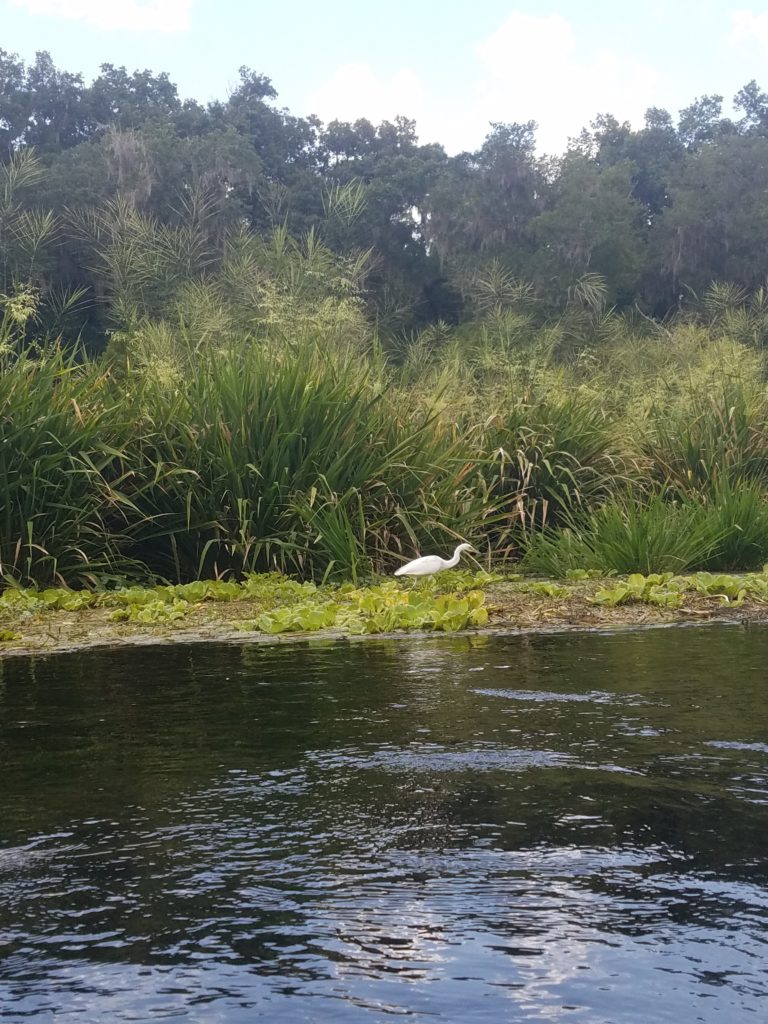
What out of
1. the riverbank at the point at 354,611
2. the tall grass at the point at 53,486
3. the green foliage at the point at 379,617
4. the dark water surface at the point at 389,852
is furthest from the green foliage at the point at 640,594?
the tall grass at the point at 53,486

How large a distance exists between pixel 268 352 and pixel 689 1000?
28.8ft

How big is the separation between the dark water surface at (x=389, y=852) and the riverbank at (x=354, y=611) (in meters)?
1.67

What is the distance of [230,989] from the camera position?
2.11 metres

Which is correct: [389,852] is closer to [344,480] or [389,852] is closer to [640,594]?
[640,594]

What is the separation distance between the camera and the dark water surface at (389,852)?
2.11 meters

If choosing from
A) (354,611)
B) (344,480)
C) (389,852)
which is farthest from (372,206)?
(389,852)

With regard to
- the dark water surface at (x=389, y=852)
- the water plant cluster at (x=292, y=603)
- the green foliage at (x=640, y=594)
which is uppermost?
the dark water surface at (x=389, y=852)

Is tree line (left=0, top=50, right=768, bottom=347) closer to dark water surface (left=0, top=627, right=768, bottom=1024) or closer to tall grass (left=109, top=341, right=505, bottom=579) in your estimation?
tall grass (left=109, top=341, right=505, bottom=579)

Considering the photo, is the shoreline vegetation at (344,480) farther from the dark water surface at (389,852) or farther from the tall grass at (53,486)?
the dark water surface at (389,852)

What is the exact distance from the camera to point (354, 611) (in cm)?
713

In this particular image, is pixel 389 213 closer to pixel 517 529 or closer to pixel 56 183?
pixel 56 183

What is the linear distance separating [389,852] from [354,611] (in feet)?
14.2

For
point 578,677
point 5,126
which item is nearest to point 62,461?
point 578,677

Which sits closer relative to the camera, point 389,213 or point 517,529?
point 517,529
